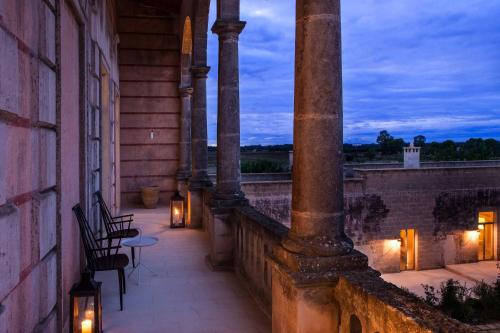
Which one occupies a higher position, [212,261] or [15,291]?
[15,291]

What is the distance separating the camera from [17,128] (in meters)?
2.56

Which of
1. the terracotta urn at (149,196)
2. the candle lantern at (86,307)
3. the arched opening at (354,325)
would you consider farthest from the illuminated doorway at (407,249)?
the candle lantern at (86,307)

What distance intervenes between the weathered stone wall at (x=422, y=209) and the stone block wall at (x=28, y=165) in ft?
45.3

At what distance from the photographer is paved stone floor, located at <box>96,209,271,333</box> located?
424cm

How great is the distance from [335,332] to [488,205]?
17.5 m

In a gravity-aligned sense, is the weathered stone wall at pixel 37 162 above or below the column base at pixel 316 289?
above

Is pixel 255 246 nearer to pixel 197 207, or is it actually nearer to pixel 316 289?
pixel 316 289

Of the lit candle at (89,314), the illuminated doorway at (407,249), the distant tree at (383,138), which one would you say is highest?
the distant tree at (383,138)

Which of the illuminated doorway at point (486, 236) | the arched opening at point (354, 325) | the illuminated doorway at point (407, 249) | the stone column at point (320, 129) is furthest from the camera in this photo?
the illuminated doorway at point (486, 236)

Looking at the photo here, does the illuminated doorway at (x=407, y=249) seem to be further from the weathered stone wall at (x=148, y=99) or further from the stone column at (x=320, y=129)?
the stone column at (x=320, y=129)

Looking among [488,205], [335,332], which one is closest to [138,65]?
[335,332]

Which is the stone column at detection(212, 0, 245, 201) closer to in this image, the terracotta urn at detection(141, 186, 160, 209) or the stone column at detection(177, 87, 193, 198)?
the stone column at detection(177, 87, 193, 198)

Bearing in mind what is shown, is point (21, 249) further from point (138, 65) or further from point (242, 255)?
point (138, 65)

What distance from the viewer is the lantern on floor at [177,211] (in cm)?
937
